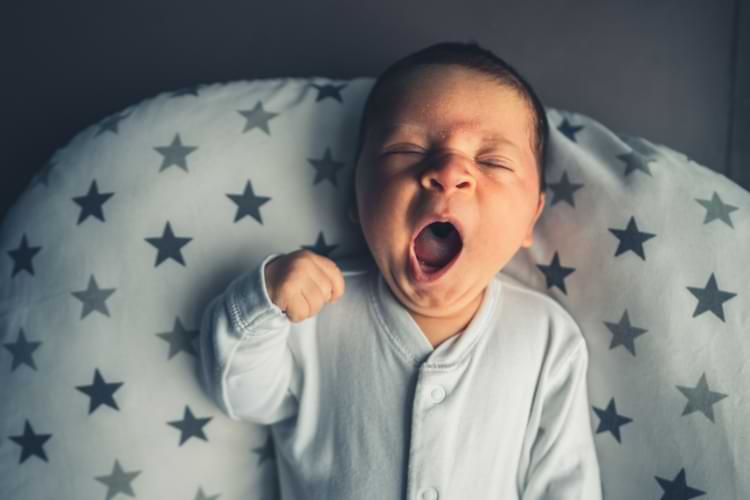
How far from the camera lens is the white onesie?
0.84m

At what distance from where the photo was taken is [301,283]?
78 cm

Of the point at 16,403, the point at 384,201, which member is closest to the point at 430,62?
the point at 384,201

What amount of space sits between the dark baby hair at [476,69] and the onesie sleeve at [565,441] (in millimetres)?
280

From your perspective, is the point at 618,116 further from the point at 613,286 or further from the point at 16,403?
the point at 16,403

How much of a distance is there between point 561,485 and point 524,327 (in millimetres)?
227

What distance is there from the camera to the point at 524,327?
0.91m

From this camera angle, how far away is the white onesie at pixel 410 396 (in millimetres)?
836

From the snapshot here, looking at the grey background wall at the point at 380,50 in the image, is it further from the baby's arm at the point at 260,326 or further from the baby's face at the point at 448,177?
the baby's arm at the point at 260,326

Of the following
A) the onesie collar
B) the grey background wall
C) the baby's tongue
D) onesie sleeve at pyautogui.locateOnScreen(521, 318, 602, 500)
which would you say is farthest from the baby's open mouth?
the grey background wall

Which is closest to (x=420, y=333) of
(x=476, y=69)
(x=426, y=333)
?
(x=426, y=333)

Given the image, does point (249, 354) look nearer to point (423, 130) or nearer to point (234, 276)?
point (234, 276)

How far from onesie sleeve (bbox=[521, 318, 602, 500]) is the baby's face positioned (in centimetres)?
19

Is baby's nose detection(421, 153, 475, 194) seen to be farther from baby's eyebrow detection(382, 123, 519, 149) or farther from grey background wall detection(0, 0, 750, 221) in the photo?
grey background wall detection(0, 0, 750, 221)

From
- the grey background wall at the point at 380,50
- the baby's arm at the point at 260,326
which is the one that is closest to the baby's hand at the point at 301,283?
the baby's arm at the point at 260,326
